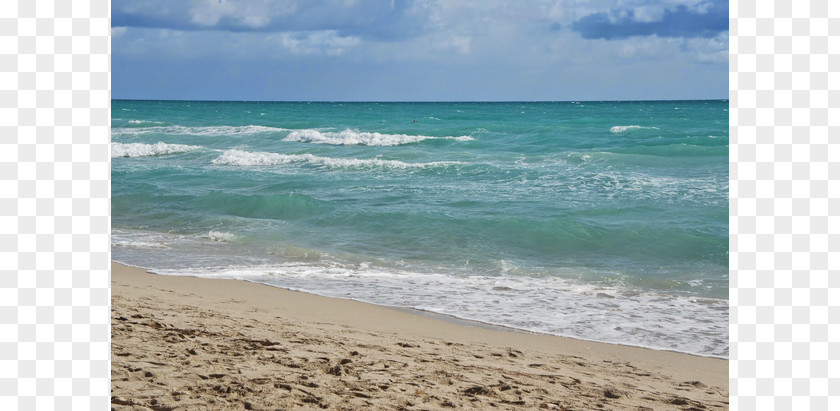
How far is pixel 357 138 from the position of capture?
108 ft

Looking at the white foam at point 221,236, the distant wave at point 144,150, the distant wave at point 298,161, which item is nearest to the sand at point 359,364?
the white foam at point 221,236

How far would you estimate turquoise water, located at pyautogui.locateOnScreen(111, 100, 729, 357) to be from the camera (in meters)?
7.93

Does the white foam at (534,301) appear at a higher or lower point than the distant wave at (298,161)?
Result: lower

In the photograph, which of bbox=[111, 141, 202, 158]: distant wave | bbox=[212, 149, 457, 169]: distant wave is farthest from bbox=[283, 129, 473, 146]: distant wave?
bbox=[212, 149, 457, 169]: distant wave

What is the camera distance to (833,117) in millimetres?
3000

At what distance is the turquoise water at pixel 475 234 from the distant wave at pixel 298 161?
0.64ft

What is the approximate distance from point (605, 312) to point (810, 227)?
478 cm

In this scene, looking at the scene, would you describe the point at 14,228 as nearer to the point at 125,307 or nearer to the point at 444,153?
the point at 125,307

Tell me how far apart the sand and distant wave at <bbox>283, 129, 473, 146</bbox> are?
24.6 metres

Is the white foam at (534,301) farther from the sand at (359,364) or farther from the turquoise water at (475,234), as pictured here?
the sand at (359,364)

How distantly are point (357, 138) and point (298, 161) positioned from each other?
909 centimetres

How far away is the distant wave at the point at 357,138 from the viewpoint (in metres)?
32.0

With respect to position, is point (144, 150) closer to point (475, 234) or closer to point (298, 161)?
point (298, 161)

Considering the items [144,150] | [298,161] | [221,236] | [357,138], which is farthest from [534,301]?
[357,138]
